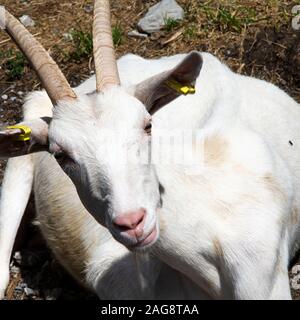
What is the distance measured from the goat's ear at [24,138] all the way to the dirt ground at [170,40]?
7.90 ft

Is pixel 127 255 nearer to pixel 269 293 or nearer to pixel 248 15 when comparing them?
pixel 269 293

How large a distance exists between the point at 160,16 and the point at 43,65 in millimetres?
3869

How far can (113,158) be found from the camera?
4.50m

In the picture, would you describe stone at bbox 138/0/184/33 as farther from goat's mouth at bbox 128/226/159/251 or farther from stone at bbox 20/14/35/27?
goat's mouth at bbox 128/226/159/251

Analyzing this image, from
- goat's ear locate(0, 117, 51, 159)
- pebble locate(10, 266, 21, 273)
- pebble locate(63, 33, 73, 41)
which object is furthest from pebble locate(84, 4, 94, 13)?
goat's ear locate(0, 117, 51, 159)

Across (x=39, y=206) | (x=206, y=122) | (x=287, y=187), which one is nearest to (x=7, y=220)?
(x=39, y=206)

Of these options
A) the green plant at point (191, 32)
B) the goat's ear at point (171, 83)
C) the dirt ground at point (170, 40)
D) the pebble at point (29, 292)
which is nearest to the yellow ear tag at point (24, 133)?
the goat's ear at point (171, 83)

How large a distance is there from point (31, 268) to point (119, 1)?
10.8 ft

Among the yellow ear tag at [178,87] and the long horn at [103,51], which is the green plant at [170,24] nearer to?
the long horn at [103,51]

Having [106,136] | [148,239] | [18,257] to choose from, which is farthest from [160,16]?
[148,239]

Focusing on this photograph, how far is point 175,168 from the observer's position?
17.0ft

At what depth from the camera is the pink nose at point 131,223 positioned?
4309mm

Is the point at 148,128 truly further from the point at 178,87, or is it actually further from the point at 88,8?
the point at 88,8

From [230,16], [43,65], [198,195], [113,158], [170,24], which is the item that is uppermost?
[43,65]
